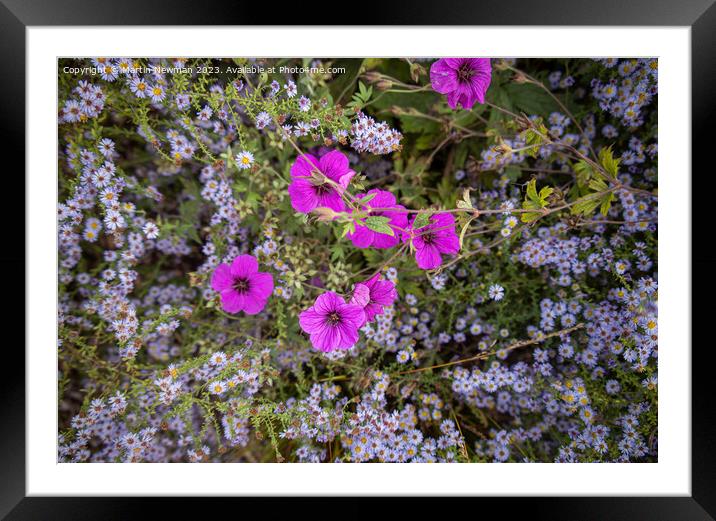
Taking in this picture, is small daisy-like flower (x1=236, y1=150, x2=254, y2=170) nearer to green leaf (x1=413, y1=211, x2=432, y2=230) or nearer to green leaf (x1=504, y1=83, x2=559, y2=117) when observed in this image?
green leaf (x1=413, y1=211, x2=432, y2=230)

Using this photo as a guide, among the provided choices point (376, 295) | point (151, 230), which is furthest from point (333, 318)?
point (151, 230)

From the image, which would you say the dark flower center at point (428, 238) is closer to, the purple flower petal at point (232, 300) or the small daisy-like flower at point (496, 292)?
the small daisy-like flower at point (496, 292)

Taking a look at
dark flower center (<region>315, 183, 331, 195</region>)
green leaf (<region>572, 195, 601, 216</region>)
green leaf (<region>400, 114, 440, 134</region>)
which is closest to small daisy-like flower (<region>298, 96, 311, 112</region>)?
dark flower center (<region>315, 183, 331, 195</region>)

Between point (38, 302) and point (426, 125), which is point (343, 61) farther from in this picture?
point (38, 302)

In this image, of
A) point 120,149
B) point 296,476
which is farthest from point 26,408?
point 120,149

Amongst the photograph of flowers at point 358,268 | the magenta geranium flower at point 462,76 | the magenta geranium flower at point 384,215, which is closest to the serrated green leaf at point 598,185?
the photograph of flowers at point 358,268

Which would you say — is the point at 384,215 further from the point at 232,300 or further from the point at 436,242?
the point at 232,300
